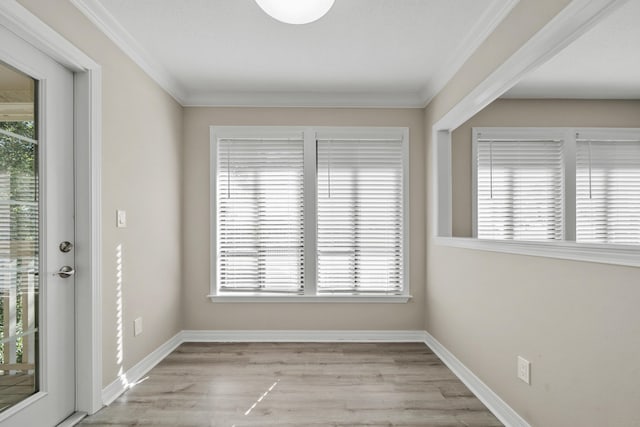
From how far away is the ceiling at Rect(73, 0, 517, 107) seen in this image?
7.75 feet

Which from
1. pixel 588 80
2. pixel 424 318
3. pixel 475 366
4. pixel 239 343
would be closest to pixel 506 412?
pixel 475 366

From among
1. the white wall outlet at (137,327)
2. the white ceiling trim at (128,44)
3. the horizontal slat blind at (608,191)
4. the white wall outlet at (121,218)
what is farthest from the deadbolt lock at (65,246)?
the horizontal slat blind at (608,191)

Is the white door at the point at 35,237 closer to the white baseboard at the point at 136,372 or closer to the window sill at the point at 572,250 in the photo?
the white baseboard at the point at 136,372

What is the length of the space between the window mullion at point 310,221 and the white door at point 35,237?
210cm

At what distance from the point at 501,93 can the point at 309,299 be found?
2.53m

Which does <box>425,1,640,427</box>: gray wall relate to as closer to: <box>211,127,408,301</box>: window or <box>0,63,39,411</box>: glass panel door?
<box>211,127,408,301</box>: window

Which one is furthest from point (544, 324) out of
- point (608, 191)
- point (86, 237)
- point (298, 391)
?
point (86, 237)

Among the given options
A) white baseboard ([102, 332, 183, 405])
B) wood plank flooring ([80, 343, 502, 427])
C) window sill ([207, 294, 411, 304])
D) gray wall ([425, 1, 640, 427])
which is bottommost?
wood plank flooring ([80, 343, 502, 427])

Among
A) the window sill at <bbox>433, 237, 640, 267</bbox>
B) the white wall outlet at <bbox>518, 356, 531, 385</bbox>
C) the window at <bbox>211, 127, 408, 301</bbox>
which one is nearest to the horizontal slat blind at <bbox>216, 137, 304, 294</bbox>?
the window at <bbox>211, 127, 408, 301</bbox>

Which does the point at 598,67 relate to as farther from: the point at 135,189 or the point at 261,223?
→ the point at 135,189

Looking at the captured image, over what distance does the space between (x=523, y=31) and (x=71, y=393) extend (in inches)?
130

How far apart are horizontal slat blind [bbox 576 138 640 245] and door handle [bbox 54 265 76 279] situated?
13.4 ft

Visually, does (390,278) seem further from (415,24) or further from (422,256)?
(415,24)

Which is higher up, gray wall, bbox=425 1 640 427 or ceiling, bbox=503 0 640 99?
ceiling, bbox=503 0 640 99
